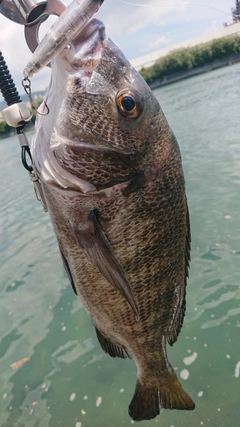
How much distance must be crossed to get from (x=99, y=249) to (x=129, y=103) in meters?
0.69

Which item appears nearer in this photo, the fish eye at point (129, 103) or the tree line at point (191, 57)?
the fish eye at point (129, 103)

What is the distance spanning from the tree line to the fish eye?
6539 cm

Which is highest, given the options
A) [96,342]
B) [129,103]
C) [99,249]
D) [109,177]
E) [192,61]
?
[129,103]

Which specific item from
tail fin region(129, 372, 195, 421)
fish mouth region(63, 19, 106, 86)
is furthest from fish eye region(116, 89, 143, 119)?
tail fin region(129, 372, 195, 421)

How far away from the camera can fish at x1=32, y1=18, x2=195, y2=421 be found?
5.11 ft

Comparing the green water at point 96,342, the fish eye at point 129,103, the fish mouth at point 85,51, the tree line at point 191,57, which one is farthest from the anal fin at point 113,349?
the tree line at point 191,57

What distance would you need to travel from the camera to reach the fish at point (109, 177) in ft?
5.11

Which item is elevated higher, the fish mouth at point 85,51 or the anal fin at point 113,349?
the fish mouth at point 85,51

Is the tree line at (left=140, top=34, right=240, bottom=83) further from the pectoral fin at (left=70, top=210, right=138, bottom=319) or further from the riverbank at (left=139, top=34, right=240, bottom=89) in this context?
the pectoral fin at (left=70, top=210, right=138, bottom=319)

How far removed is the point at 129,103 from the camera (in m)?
1.61

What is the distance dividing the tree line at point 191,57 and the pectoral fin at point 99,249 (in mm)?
65596

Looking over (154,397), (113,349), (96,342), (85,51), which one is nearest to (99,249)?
(85,51)

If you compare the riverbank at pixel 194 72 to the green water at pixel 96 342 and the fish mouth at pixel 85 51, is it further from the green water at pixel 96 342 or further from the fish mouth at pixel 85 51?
the fish mouth at pixel 85 51

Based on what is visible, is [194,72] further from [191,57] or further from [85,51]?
[85,51]
